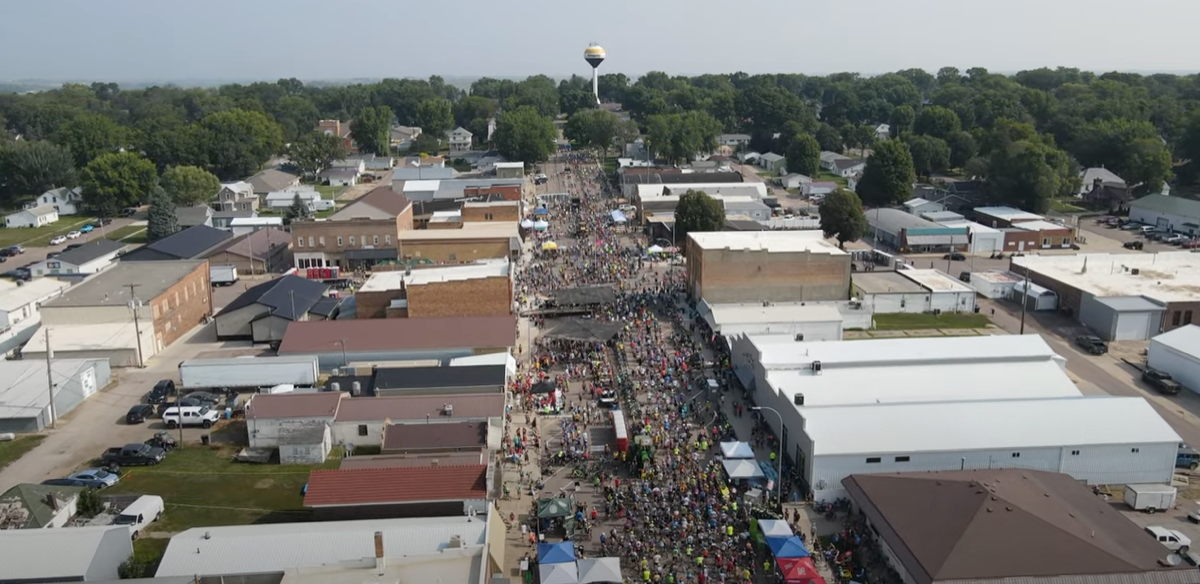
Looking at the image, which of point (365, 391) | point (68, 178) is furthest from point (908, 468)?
point (68, 178)

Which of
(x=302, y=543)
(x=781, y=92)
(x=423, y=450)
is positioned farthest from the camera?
(x=781, y=92)

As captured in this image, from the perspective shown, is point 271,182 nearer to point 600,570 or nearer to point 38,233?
point 38,233

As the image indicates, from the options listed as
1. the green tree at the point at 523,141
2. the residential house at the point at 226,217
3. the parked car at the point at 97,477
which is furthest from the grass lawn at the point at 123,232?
the parked car at the point at 97,477

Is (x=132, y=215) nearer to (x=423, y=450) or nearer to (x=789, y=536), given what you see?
(x=423, y=450)

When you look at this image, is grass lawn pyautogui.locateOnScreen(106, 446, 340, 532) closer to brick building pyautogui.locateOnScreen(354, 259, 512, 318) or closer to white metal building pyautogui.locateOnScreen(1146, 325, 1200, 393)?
brick building pyautogui.locateOnScreen(354, 259, 512, 318)

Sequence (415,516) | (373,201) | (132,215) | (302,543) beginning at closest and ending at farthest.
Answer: (302,543) < (415,516) < (373,201) < (132,215)

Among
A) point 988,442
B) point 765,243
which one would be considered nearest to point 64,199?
point 765,243

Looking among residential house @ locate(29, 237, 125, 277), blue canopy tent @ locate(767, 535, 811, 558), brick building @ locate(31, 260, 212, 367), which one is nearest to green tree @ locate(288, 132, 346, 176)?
residential house @ locate(29, 237, 125, 277)
